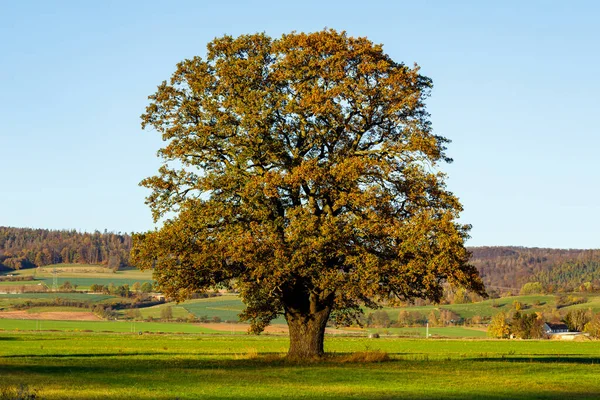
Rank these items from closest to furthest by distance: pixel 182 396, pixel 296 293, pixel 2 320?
pixel 182 396, pixel 296 293, pixel 2 320

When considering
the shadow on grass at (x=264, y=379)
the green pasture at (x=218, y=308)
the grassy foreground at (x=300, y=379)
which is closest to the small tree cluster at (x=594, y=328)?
the green pasture at (x=218, y=308)

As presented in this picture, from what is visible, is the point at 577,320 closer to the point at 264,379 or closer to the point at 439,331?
the point at 439,331

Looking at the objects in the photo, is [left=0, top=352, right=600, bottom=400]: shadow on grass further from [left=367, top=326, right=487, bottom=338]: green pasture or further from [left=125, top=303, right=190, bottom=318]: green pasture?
[left=125, top=303, right=190, bottom=318]: green pasture

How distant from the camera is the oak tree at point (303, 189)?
37.8 metres

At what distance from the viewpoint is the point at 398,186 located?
4075cm

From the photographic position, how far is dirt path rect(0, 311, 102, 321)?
15712 centimetres

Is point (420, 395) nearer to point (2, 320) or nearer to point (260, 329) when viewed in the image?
point (260, 329)

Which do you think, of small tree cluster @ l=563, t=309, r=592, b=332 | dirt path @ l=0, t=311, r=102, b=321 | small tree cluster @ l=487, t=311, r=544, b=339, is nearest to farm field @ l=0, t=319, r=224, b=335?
dirt path @ l=0, t=311, r=102, b=321

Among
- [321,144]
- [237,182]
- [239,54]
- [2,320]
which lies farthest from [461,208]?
[2,320]

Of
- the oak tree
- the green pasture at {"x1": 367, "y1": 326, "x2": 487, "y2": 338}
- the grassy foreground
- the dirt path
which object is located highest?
the oak tree

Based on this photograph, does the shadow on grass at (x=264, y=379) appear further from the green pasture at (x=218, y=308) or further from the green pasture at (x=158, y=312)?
the green pasture at (x=158, y=312)

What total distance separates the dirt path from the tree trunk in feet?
397

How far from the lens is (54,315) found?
15875cm

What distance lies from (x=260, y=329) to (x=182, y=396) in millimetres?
17471
